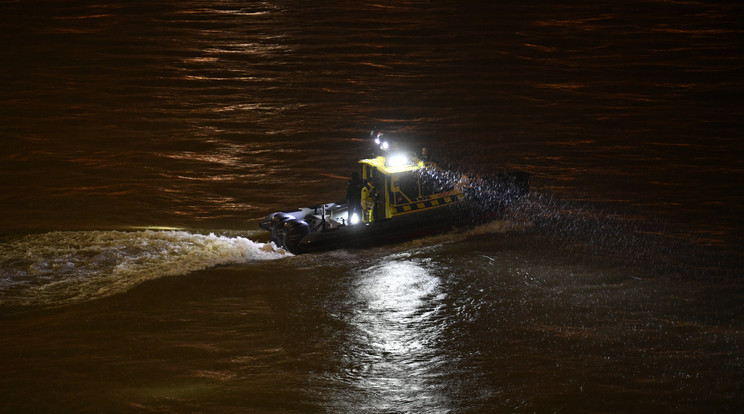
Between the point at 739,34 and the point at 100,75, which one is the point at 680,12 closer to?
the point at 739,34

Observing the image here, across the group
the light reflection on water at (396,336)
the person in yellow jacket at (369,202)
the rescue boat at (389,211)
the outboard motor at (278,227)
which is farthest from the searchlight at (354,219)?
the light reflection on water at (396,336)

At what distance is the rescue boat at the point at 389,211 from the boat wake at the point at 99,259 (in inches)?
22.5

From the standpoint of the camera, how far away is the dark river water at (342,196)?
8672 millimetres

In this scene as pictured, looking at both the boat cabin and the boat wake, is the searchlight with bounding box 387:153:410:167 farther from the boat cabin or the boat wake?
the boat wake

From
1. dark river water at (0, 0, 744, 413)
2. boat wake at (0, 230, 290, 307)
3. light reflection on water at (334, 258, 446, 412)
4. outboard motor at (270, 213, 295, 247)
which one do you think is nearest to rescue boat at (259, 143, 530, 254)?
outboard motor at (270, 213, 295, 247)

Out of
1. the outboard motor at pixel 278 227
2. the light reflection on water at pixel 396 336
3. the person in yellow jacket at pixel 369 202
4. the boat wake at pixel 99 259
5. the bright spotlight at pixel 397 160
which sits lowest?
the light reflection on water at pixel 396 336

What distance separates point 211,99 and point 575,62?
426 inches

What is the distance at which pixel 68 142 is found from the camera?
60.6ft

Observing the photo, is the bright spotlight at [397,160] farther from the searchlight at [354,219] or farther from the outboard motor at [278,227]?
the outboard motor at [278,227]

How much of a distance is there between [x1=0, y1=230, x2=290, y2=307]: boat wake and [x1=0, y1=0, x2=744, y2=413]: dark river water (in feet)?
0.17

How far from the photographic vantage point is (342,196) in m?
15.2

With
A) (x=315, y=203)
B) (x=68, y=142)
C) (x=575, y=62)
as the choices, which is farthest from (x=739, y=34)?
(x=68, y=142)

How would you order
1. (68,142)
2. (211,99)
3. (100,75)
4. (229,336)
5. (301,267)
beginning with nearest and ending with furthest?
(229,336) < (301,267) < (68,142) < (211,99) < (100,75)

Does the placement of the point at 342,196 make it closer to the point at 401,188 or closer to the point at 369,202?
the point at 369,202
